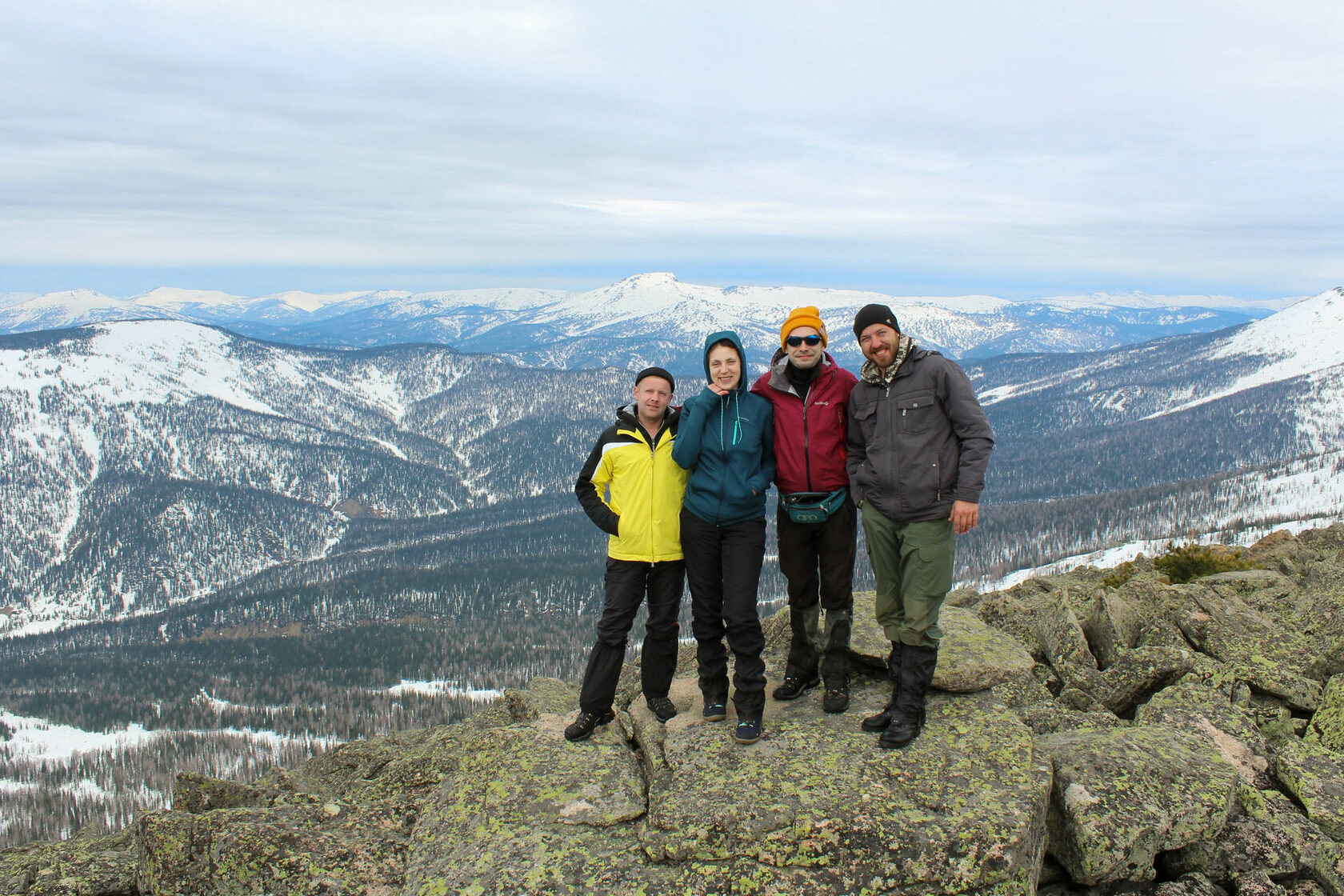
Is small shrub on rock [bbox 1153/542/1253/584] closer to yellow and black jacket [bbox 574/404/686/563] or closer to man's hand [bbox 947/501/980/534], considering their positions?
man's hand [bbox 947/501/980/534]

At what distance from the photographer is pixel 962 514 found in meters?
7.80

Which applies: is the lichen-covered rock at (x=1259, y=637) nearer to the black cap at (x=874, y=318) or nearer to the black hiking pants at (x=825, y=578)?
the black hiking pants at (x=825, y=578)

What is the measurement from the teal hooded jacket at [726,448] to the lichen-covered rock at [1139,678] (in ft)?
22.0

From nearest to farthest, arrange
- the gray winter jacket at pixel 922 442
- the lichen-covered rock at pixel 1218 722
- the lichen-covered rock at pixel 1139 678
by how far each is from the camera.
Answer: the gray winter jacket at pixel 922 442
the lichen-covered rock at pixel 1218 722
the lichen-covered rock at pixel 1139 678

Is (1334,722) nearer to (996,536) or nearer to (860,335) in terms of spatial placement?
(860,335)

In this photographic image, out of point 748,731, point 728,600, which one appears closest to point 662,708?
point 748,731

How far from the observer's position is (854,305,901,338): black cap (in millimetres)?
8047

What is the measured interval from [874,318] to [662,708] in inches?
224

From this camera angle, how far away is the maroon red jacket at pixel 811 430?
8594mm

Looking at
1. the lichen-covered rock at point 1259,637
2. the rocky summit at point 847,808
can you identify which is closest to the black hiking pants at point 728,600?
the rocky summit at point 847,808

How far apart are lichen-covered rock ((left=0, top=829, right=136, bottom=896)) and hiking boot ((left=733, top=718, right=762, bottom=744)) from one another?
275 inches

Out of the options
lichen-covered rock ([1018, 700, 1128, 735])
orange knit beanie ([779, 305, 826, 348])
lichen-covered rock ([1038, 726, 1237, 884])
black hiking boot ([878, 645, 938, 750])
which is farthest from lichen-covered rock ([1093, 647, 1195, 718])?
orange knit beanie ([779, 305, 826, 348])

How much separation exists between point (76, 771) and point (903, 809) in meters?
159

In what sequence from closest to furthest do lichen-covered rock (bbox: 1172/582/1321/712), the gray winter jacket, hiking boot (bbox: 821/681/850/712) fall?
1. the gray winter jacket
2. hiking boot (bbox: 821/681/850/712)
3. lichen-covered rock (bbox: 1172/582/1321/712)
